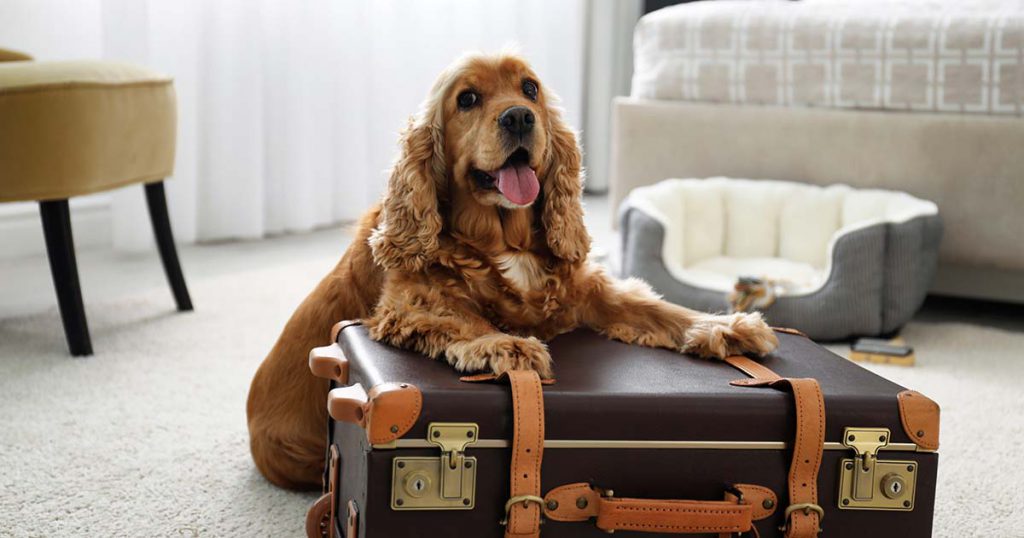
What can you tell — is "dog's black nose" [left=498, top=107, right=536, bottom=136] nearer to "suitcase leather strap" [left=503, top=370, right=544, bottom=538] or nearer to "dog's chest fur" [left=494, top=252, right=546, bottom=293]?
"dog's chest fur" [left=494, top=252, right=546, bottom=293]

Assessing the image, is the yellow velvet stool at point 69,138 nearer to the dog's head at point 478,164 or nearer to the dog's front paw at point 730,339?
the dog's head at point 478,164

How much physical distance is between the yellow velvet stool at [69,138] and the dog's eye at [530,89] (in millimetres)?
1177

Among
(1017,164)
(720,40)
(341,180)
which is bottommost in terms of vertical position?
(341,180)

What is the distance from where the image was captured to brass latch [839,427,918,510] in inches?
49.9

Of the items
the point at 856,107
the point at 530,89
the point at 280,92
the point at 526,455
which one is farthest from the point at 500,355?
the point at 280,92

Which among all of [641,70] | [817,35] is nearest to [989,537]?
[817,35]

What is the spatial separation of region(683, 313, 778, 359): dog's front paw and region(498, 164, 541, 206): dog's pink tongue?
0.30m

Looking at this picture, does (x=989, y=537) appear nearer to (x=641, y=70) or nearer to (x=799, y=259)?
(x=799, y=259)

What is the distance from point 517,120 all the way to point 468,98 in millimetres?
102

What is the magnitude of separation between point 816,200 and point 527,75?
1485 millimetres

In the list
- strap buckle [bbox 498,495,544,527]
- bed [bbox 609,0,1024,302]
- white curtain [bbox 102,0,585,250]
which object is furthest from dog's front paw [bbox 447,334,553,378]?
white curtain [bbox 102,0,585,250]

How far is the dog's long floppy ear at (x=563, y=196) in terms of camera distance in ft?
5.05

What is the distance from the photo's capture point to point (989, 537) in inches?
60.7

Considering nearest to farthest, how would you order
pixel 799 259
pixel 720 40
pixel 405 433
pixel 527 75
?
pixel 405 433
pixel 527 75
pixel 799 259
pixel 720 40
